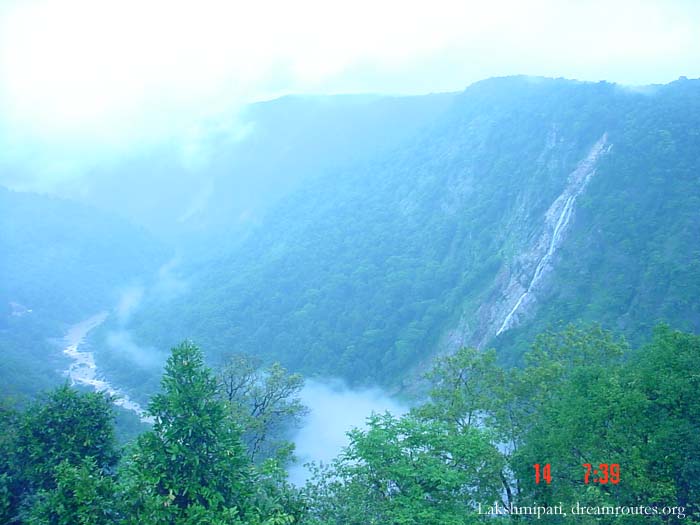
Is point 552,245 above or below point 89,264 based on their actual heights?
below

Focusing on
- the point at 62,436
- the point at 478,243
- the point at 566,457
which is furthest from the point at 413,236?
the point at 62,436

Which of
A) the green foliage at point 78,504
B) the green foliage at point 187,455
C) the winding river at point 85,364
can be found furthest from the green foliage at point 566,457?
the winding river at point 85,364

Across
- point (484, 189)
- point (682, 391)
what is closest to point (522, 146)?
point (484, 189)

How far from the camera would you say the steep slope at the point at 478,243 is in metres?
52.5

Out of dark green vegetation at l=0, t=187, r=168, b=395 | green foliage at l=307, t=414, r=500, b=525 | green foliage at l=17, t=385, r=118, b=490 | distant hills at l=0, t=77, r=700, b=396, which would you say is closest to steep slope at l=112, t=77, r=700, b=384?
distant hills at l=0, t=77, r=700, b=396

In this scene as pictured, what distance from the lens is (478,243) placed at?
7638 centimetres

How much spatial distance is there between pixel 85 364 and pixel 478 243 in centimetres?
6916

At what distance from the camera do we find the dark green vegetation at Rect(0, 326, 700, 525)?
38.9 feet

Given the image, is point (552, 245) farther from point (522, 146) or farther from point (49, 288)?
point (49, 288)

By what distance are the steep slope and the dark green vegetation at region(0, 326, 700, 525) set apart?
96.2 ft

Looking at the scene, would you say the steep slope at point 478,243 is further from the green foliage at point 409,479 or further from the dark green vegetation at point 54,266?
the green foliage at point 409,479

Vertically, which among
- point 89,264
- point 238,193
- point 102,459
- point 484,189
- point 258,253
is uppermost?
point 238,193

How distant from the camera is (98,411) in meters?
15.6

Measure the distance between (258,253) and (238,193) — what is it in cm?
4330
